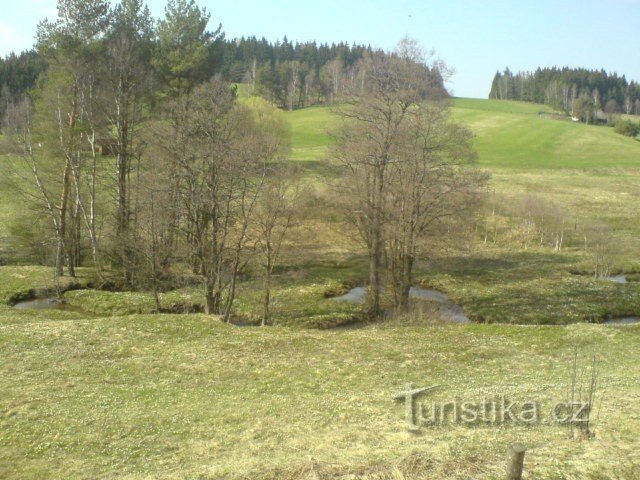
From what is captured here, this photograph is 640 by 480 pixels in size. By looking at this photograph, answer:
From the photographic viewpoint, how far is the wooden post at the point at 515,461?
31.7 feet

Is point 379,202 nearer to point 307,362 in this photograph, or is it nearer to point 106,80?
point 307,362

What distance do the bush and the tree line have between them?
10217 cm

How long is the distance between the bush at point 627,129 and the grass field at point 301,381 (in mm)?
92803

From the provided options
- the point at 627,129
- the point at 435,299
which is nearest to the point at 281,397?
the point at 435,299

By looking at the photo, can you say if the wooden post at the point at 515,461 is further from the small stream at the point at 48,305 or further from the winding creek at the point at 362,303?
the small stream at the point at 48,305

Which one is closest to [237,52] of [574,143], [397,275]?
[574,143]

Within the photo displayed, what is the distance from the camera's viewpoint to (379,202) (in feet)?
97.4

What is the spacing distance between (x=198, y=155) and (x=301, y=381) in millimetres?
13600

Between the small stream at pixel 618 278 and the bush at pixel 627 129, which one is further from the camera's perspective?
the bush at pixel 627 129

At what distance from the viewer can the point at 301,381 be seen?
18625mm

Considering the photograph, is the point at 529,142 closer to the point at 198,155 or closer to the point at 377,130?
the point at 377,130

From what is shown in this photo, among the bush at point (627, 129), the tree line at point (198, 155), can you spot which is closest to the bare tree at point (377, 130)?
the tree line at point (198, 155)

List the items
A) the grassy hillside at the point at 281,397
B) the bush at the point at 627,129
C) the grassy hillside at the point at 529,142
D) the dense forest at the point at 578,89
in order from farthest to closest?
the dense forest at the point at 578,89, the bush at the point at 627,129, the grassy hillside at the point at 529,142, the grassy hillside at the point at 281,397

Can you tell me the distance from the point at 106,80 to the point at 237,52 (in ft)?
465
